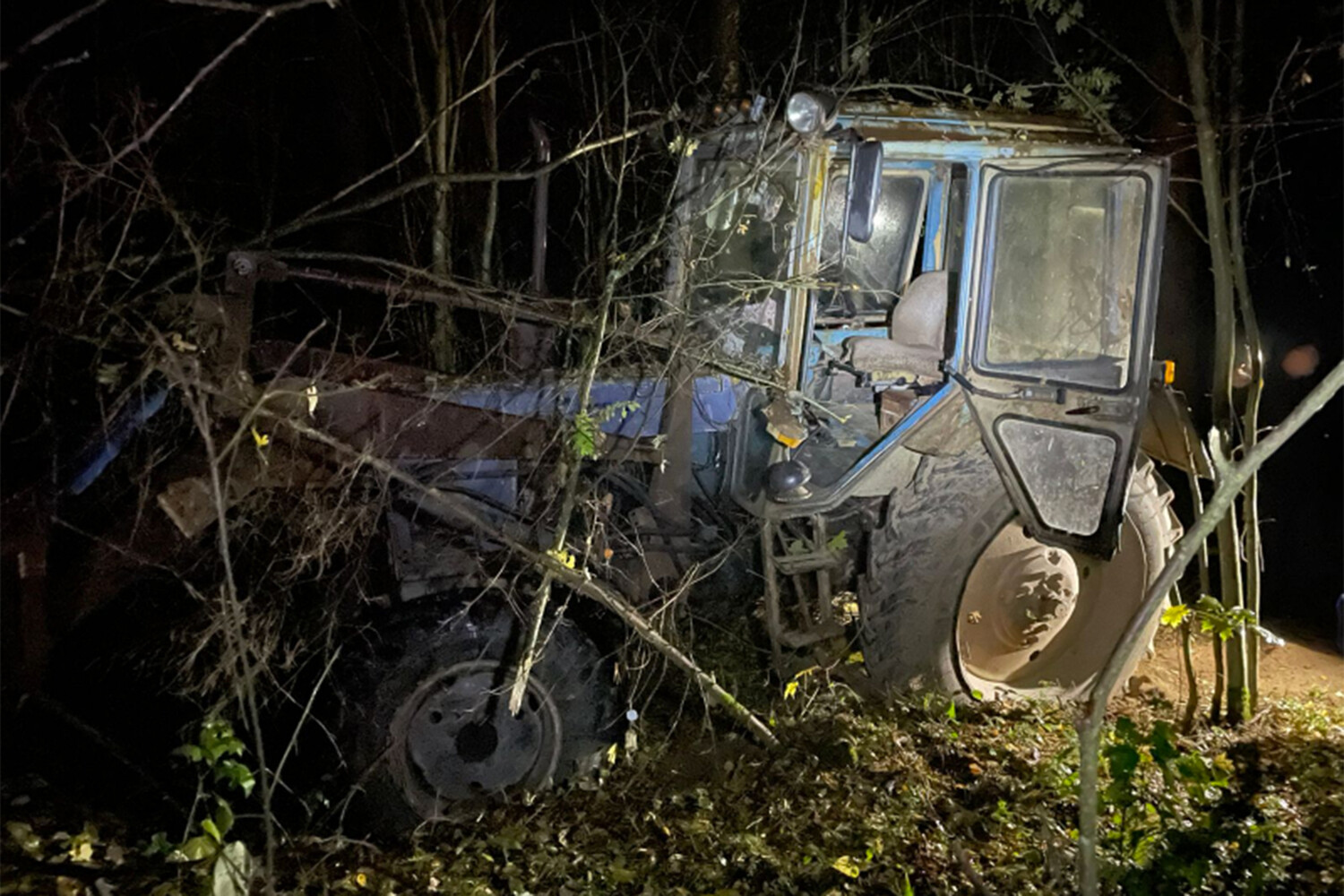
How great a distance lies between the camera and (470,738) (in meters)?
3.48

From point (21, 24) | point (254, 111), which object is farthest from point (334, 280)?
point (254, 111)

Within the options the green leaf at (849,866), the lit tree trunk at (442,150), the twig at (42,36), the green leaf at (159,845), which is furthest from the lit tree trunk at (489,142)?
the green leaf at (849,866)

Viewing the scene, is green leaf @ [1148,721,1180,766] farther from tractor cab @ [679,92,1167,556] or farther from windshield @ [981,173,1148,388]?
windshield @ [981,173,1148,388]

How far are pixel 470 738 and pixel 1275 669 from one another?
4.55 meters

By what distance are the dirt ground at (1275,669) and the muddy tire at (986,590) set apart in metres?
0.60

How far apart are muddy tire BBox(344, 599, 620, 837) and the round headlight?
6.97 ft

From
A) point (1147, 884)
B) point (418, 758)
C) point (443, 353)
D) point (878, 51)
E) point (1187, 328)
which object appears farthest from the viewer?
point (878, 51)

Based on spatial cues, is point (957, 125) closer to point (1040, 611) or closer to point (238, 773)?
point (1040, 611)

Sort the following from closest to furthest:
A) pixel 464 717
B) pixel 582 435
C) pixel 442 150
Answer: pixel 582 435 < pixel 464 717 < pixel 442 150

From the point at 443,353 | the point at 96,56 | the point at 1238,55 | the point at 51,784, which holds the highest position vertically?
the point at 96,56

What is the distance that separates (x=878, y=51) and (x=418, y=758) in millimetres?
7989

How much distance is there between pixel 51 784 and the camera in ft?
10.3

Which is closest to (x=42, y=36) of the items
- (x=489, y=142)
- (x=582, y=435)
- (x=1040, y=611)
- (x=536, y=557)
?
(x=582, y=435)

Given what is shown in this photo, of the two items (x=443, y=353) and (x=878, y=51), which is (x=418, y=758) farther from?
(x=878, y=51)
